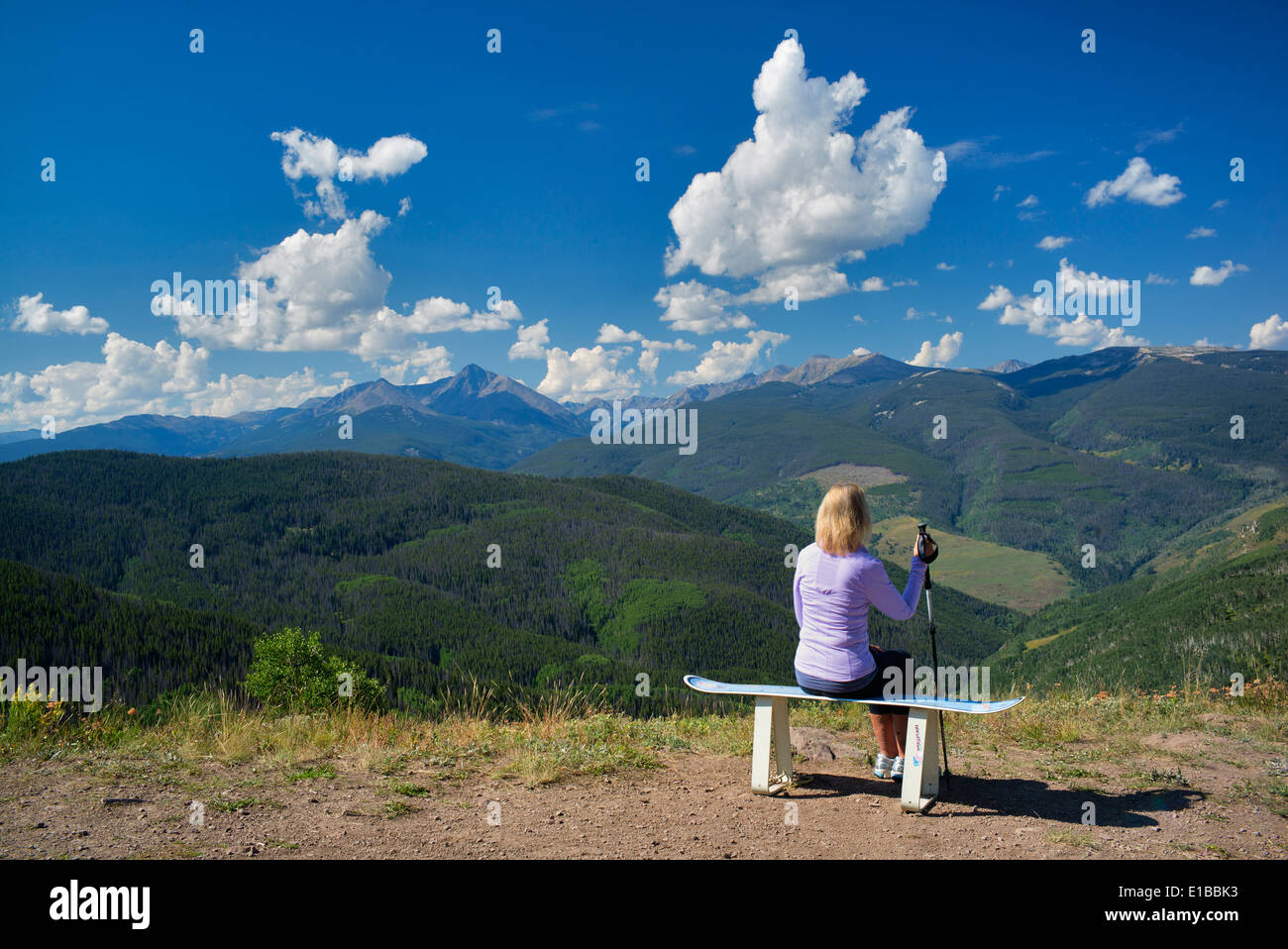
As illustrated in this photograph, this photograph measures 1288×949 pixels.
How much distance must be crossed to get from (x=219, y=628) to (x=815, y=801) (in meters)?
102

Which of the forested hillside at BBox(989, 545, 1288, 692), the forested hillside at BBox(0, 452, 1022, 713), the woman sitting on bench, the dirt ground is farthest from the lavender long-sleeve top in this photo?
the forested hillside at BBox(0, 452, 1022, 713)

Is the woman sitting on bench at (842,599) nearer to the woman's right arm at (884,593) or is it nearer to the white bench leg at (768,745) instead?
the woman's right arm at (884,593)

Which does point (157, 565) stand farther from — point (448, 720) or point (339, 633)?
point (448, 720)

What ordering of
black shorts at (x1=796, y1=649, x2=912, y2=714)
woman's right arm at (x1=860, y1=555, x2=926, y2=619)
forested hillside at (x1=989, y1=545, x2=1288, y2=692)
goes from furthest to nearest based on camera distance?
forested hillside at (x1=989, y1=545, x2=1288, y2=692)
black shorts at (x1=796, y1=649, x2=912, y2=714)
woman's right arm at (x1=860, y1=555, x2=926, y2=619)

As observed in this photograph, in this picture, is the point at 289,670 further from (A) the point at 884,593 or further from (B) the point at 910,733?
(A) the point at 884,593

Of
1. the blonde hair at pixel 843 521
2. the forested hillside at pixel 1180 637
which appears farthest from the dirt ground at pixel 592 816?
the forested hillside at pixel 1180 637

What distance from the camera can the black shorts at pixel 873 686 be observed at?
6.75 metres

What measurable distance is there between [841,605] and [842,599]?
0.08 meters

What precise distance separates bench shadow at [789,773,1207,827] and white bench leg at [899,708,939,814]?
17 centimetres

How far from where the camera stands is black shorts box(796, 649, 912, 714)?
22.1 ft

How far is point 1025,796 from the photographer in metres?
7.23

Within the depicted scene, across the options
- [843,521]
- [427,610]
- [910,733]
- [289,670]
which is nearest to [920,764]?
[910,733]

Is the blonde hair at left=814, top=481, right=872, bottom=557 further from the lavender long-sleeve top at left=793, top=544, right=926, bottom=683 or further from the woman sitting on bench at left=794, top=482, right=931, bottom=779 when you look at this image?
the lavender long-sleeve top at left=793, top=544, right=926, bottom=683
